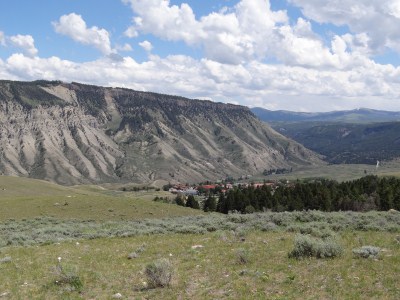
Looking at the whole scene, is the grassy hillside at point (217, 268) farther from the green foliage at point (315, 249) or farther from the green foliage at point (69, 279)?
the green foliage at point (315, 249)

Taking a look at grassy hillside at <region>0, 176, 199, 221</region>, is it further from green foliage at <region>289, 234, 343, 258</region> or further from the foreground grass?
green foliage at <region>289, 234, 343, 258</region>

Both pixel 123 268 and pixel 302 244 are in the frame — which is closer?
pixel 302 244

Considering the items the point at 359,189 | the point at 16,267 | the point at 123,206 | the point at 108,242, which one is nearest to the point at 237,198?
the point at 359,189

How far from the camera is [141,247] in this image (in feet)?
73.7

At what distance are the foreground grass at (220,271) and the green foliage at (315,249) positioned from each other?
406 mm

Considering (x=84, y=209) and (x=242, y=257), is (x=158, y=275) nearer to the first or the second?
(x=242, y=257)

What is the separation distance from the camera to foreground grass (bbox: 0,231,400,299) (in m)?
13.4

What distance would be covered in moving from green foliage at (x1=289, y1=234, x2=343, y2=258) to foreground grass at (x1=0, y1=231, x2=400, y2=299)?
0.41 meters

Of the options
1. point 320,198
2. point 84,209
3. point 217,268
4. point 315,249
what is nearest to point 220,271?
point 217,268

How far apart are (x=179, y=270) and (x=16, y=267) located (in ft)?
27.3

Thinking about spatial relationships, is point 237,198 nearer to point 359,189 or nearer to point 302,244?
point 359,189

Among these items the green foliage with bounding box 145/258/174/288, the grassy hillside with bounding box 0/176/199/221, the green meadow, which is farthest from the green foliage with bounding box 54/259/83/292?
the grassy hillside with bounding box 0/176/199/221

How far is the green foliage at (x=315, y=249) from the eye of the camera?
16453 mm

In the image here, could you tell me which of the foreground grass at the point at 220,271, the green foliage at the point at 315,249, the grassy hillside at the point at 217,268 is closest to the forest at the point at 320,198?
the grassy hillside at the point at 217,268
